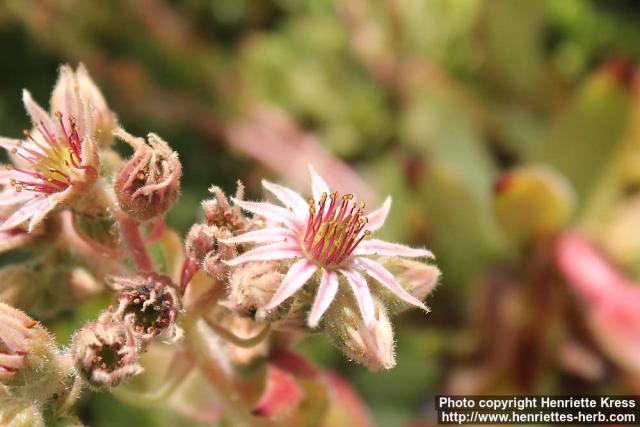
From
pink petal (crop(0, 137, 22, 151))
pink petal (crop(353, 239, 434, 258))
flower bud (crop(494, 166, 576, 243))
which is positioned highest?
flower bud (crop(494, 166, 576, 243))

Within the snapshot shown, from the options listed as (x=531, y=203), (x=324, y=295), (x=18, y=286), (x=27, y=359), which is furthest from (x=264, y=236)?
(x=531, y=203)

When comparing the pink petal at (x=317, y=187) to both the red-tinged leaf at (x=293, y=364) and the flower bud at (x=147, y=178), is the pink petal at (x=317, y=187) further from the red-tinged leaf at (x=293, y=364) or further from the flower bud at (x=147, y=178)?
the red-tinged leaf at (x=293, y=364)

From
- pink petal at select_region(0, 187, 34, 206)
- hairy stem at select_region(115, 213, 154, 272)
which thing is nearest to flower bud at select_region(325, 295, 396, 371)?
hairy stem at select_region(115, 213, 154, 272)

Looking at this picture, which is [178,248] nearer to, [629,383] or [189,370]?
[189,370]

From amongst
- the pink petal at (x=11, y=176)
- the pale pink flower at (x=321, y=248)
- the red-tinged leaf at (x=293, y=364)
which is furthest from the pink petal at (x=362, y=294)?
the pink petal at (x=11, y=176)

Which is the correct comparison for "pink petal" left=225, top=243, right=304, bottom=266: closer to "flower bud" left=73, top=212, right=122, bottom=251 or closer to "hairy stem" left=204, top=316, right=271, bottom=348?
"hairy stem" left=204, top=316, right=271, bottom=348

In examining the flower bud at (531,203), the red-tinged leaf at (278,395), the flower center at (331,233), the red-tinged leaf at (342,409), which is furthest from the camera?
the flower bud at (531,203)

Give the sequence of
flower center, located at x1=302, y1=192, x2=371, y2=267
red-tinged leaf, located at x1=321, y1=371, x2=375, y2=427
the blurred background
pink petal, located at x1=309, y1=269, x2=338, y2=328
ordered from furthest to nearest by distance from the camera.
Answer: the blurred background, red-tinged leaf, located at x1=321, y1=371, x2=375, y2=427, flower center, located at x1=302, y1=192, x2=371, y2=267, pink petal, located at x1=309, y1=269, x2=338, y2=328

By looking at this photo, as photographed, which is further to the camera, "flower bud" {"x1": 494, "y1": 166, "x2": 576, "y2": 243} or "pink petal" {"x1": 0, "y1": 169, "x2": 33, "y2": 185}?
"flower bud" {"x1": 494, "y1": 166, "x2": 576, "y2": 243}
